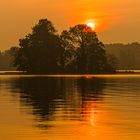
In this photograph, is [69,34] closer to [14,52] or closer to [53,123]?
[14,52]

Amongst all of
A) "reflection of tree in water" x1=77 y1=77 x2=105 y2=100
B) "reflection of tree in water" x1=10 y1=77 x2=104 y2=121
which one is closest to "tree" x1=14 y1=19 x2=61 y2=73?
"reflection of tree in water" x1=77 y1=77 x2=105 y2=100

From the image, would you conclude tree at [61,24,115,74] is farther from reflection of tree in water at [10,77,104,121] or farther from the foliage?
reflection of tree in water at [10,77,104,121]

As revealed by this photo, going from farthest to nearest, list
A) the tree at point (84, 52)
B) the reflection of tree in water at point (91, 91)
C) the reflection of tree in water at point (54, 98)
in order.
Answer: the tree at point (84, 52), the reflection of tree in water at point (91, 91), the reflection of tree in water at point (54, 98)

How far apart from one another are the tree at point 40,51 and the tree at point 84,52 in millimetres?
2948

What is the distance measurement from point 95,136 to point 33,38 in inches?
5470

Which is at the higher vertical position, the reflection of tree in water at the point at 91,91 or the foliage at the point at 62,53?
the foliage at the point at 62,53

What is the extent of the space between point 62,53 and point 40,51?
5894mm

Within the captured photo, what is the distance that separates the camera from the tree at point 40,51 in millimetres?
152875

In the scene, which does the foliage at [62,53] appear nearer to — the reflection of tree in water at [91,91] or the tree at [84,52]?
the tree at [84,52]

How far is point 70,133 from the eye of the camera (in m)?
19.6

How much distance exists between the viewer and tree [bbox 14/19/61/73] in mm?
152875

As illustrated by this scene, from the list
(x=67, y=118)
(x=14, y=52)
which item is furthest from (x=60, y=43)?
(x=67, y=118)

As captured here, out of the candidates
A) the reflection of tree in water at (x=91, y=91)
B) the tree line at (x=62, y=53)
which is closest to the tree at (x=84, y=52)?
the tree line at (x=62, y=53)

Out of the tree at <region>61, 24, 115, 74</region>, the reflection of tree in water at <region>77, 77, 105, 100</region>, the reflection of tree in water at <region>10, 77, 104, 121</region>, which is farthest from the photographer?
the tree at <region>61, 24, 115, 74</region>
